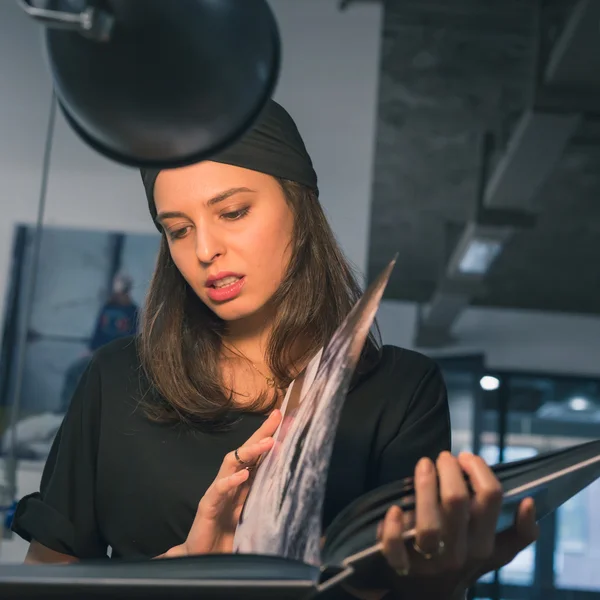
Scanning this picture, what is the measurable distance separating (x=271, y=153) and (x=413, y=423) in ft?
1.21

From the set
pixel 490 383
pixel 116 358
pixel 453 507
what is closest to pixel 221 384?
pixel 116 358

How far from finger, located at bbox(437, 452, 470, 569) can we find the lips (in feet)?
1.50

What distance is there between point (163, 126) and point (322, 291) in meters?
0.63

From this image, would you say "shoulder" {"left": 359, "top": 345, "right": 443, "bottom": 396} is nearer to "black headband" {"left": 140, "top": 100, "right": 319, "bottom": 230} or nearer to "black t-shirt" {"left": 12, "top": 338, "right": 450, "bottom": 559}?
"black t-shirt" {"left": 12, "top": 338, "right": 450, "bottom": 559}

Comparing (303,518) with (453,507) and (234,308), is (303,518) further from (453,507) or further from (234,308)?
(234,308)

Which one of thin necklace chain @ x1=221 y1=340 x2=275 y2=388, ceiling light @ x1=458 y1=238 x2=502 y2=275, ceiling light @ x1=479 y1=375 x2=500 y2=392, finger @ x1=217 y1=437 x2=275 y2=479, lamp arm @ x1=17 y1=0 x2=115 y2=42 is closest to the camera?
lamp arm @ x1=17 y1=0 x2=115 y2=42

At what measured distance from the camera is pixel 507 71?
490cm

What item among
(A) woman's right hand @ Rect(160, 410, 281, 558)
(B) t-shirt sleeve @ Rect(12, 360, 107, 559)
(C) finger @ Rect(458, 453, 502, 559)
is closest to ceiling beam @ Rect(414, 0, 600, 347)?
(B) t-shirt sleeve @ Rect(12, 360, 107, 559)

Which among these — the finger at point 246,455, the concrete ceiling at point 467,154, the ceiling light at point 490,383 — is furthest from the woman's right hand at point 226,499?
the ceiling light at point 490,383

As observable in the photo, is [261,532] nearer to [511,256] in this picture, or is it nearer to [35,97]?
[35,97]

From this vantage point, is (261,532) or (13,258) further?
(13,258)

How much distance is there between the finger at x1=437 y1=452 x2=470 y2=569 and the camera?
0.64 meters

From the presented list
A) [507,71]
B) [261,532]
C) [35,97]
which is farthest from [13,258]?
[507,71]

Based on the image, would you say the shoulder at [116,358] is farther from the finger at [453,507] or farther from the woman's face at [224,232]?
the finger at [453,507]
